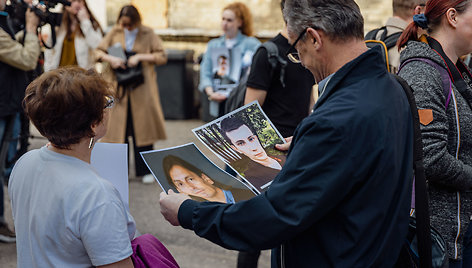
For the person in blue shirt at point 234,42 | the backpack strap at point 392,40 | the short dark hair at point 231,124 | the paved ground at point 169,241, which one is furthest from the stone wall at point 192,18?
the short dark hair at point 231,124

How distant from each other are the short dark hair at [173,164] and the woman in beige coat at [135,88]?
401 cm

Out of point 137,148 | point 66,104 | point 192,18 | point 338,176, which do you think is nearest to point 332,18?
point 338,176

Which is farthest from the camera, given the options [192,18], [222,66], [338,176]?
[192,18]

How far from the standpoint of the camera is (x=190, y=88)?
1040 centimetres

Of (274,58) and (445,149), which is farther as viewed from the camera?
(274,58)

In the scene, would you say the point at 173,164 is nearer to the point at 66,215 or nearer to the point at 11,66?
the point at 66,215

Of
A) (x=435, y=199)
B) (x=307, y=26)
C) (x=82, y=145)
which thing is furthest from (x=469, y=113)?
(x=82, y=145)

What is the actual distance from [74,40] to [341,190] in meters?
5.59

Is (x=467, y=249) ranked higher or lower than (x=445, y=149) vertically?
lower

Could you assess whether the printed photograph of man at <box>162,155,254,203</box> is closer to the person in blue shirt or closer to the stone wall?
the person in blue shirt

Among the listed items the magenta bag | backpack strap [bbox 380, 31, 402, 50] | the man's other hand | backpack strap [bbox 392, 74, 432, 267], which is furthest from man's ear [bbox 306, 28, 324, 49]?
backpack strap [bbox 380, 31, 402, 50]

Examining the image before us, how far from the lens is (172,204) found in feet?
5.49

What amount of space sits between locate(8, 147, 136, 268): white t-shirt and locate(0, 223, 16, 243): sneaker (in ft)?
8.94

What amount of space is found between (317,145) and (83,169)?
75cm
